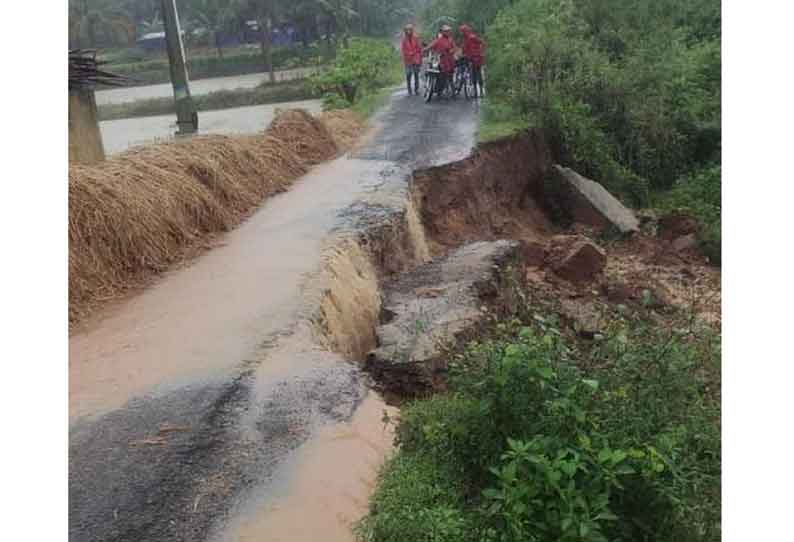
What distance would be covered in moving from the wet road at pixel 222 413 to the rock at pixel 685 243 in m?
5.74

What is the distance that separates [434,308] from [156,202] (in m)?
3.25

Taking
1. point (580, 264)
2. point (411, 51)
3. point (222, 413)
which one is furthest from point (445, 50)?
point (222, 413)

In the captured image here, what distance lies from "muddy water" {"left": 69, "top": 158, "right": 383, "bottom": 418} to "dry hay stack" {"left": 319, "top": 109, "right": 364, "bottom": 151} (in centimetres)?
456

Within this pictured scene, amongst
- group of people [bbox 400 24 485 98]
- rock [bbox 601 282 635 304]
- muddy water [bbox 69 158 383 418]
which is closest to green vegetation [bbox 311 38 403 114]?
group of people [bbox 400 24 485 98]

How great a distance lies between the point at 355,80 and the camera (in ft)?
64.5

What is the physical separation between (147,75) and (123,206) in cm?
2955

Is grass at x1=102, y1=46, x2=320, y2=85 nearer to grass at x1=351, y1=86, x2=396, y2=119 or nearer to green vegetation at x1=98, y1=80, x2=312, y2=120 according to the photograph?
green vegetation at x1=98, y1=80, x2=312, y2=120

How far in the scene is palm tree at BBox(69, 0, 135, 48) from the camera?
34562 millimetres

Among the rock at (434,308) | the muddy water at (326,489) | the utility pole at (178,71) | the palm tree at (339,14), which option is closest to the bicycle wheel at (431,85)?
the utility pole at (178,71)

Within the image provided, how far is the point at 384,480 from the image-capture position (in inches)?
166

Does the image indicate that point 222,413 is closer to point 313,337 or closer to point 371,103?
point 313,337

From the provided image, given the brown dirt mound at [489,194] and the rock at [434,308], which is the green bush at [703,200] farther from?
the rock at [434,308]

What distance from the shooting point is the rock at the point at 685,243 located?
37.0 ft

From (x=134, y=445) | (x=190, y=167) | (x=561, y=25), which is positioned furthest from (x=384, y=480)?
(x=561, y=25)
